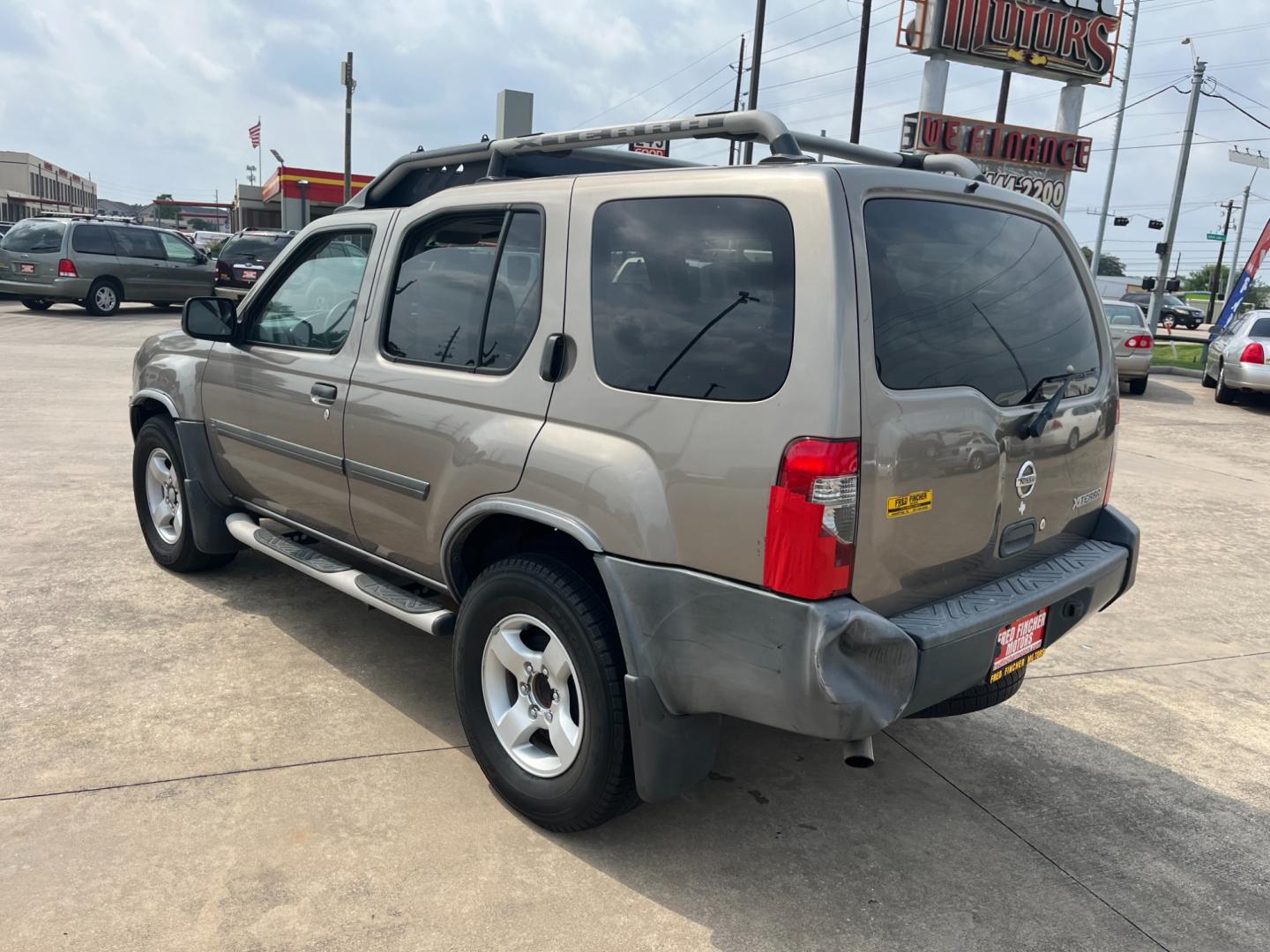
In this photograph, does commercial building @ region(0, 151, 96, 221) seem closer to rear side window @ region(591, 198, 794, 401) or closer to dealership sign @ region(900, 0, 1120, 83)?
dealership sign @ region(900, 0, 1120, 83)

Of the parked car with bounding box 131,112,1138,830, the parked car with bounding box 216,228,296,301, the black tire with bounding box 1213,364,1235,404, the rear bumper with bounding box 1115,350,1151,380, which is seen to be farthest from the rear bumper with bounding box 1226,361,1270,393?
the parked car with bounding box 216,228,296,301

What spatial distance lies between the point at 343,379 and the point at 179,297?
1873 centimetres

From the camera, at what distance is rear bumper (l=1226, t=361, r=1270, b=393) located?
14352 mm

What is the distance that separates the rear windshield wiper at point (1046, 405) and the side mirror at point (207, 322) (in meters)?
3.31

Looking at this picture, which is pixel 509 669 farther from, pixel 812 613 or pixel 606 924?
pixel 812 613

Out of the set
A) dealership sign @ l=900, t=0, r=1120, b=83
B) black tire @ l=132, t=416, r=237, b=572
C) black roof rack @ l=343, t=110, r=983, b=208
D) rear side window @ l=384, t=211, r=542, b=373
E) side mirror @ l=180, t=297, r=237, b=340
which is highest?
dealership sign @ l=900, t=0, r=1120, b=83

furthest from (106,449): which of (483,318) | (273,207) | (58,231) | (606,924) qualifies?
(273,207)

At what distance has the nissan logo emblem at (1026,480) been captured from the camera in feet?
9.84

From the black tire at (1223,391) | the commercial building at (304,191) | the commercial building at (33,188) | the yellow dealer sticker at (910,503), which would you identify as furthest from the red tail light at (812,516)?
the commercial building at (33,188)

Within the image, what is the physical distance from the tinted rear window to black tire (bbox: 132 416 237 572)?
1649 cm

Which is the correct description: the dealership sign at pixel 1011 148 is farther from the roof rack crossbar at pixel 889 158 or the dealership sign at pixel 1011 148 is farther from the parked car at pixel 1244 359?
the roof rack crossbar at pixel 889 158

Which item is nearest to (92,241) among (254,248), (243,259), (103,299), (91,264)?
(91,264)

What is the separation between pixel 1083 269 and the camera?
3.60m

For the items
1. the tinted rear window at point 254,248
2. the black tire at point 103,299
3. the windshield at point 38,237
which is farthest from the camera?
the tinted rear window at point 254,248
